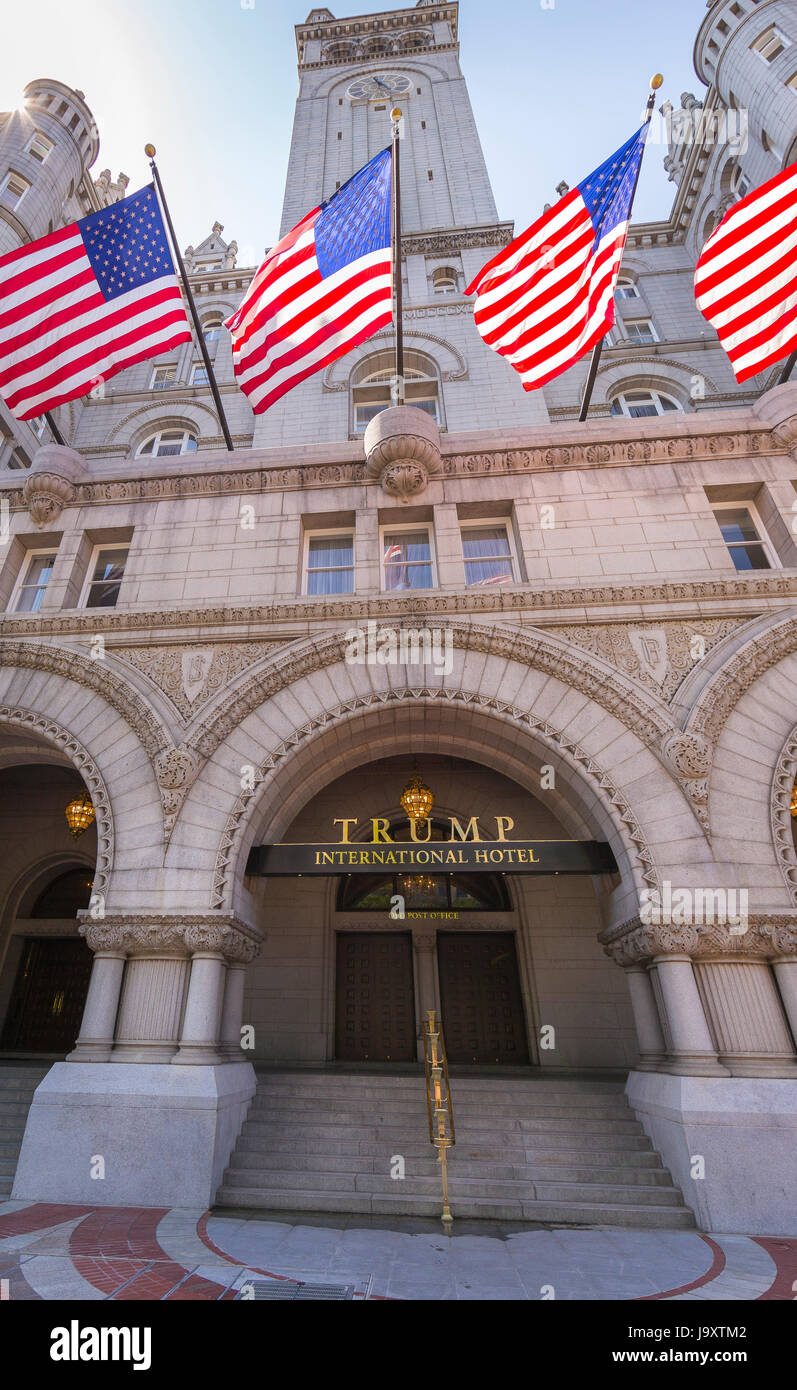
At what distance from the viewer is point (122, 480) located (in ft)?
41.8

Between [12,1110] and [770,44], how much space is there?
34876 mm

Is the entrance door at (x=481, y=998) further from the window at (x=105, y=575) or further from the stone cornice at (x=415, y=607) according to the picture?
the window at (x=105, y=575)

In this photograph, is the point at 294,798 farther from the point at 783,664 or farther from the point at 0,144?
the point at 0,144

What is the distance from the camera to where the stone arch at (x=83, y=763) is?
29.9ft

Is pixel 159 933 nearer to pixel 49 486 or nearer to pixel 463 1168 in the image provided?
pixel 463 1168

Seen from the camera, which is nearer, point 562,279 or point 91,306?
point 562,279

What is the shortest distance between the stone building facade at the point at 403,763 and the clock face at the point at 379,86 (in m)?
25.3

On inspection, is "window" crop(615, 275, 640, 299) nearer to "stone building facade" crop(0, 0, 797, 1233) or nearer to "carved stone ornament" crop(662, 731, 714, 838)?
"stone building facade" crop(0, 0, 797, 1233)

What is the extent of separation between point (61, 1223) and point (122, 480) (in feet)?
38.4

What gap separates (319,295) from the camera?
1104cm

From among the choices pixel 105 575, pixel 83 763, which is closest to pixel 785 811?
pixel 83 763

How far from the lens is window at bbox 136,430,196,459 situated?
21109 millimetres

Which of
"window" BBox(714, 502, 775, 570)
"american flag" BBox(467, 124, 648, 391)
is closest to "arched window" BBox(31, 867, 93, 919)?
"american flag" BBox(467, 124, 648, 391)
